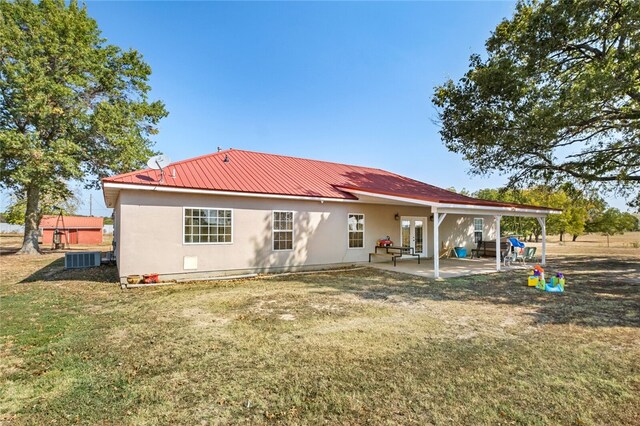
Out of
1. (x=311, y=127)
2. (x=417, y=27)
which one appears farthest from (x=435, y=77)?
(x=311, y=127)

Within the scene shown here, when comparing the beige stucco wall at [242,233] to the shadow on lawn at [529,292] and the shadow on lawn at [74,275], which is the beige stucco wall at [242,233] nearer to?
the shadow on lawn at [74,275]

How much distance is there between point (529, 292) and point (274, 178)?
9222 mm

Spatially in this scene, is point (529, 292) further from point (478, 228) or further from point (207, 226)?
point (478, 228)

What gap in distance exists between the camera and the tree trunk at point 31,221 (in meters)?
18.9

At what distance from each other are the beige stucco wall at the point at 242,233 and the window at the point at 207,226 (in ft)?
0.53

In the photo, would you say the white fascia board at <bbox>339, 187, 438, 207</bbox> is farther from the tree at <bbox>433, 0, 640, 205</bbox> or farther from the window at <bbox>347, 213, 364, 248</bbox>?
the tree at <bbox>433, 0, 640, 205</bbox>

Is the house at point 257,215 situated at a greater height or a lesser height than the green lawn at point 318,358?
greater

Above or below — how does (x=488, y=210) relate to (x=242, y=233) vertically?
above

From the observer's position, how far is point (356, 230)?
542 inches

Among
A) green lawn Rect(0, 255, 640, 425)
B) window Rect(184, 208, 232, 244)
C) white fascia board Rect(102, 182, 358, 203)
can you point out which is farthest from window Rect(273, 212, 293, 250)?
green lawn Rect(0, 255, 640, 425)

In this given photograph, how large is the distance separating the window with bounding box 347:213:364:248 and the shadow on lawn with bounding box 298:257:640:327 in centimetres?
188

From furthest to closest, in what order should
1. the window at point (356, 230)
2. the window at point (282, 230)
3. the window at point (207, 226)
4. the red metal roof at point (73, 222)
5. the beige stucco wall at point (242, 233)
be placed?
the red metal roof at point (73, 222) < the window at point (356, 230) < the window at point (282, 230) < the window at point (207, 226) < the beige stucco wall at point (242, 233)

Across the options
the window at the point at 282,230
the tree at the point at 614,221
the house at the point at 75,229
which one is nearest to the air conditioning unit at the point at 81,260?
the window at the point at 282,230

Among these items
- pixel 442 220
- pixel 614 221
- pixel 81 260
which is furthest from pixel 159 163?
pixel 614 221
